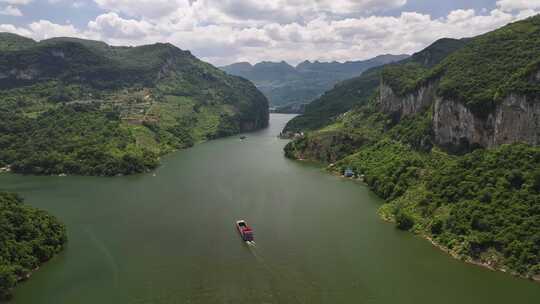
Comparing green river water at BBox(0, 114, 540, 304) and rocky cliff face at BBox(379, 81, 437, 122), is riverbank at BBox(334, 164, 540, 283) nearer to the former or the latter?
green river water at BBox(0, 114, 540, 304)

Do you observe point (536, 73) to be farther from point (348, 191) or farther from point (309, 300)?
point (309, 300)

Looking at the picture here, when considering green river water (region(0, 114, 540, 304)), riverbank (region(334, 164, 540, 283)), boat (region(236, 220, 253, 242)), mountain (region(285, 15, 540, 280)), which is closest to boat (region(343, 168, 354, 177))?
mountain (region(285, 15, 540, 280))

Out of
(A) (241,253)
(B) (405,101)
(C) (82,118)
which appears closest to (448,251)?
(A) (241,253)

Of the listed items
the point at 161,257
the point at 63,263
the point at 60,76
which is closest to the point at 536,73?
the point at 161,257

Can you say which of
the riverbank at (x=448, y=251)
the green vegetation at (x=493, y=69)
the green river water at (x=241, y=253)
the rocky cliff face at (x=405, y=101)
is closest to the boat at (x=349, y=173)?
the green river water at (x=241, y=253)

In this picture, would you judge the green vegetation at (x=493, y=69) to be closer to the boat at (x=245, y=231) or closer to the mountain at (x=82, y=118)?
the boat at (x=245, y=231)

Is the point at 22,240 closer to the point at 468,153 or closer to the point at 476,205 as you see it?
the point at 476,205
